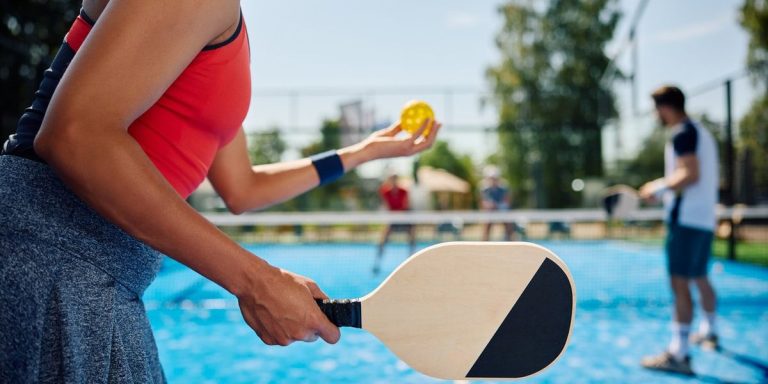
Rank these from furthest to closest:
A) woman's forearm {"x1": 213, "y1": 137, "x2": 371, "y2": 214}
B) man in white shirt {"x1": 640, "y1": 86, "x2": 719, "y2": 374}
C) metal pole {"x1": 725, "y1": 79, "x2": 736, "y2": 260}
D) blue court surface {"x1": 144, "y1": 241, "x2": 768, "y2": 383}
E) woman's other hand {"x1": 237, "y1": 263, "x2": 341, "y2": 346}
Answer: metal pole {"x1": 725, "y1": 79, "x2": 736, "y2": 260}
man in white shirt {"x1": 640, "y1": 86, "x2": 719, "y2": 374}
blue court surface {"x1": 144, "y1": 241, "x2": 768, "y2": 383}
woman's forearm {"x1": 213, "y1": 137, "x2": 371, "y2": 214}
woman's other hand {"x1": 237, "y1": 263, "x2": 341, "y2": 346}

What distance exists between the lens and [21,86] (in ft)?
44.2

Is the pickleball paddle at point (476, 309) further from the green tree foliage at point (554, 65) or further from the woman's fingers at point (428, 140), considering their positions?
the green tree foliage at point (554, 65)

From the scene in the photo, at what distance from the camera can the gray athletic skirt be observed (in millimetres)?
844

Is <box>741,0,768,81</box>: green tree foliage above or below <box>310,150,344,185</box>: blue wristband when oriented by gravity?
above

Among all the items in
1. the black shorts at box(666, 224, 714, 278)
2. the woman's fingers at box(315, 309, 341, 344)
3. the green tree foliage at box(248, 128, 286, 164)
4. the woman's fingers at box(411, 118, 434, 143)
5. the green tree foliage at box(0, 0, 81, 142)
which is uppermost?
the green tree foliage at box(0, 0, 81, 142)

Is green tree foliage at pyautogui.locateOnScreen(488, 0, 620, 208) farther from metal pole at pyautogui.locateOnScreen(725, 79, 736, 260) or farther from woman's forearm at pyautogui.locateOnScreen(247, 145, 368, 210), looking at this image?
woman's forearm at pyautogui.locateOnScreen(247, 145, 368, 210)

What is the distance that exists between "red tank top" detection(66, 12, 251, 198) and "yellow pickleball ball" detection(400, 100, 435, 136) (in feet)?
2.53

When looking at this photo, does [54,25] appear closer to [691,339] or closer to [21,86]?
[21,86]

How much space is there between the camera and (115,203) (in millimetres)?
806

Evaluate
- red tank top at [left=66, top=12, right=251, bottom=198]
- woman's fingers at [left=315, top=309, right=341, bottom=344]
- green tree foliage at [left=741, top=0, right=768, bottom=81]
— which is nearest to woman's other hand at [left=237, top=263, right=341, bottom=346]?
woman's fingers at [left=315, top=309, right=341, bottom=344]

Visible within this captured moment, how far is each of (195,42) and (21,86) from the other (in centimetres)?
1525

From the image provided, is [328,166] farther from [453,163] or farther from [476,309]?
[453,163]

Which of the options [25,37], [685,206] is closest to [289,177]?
[685,206]

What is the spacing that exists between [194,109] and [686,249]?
Result: 430 cm
